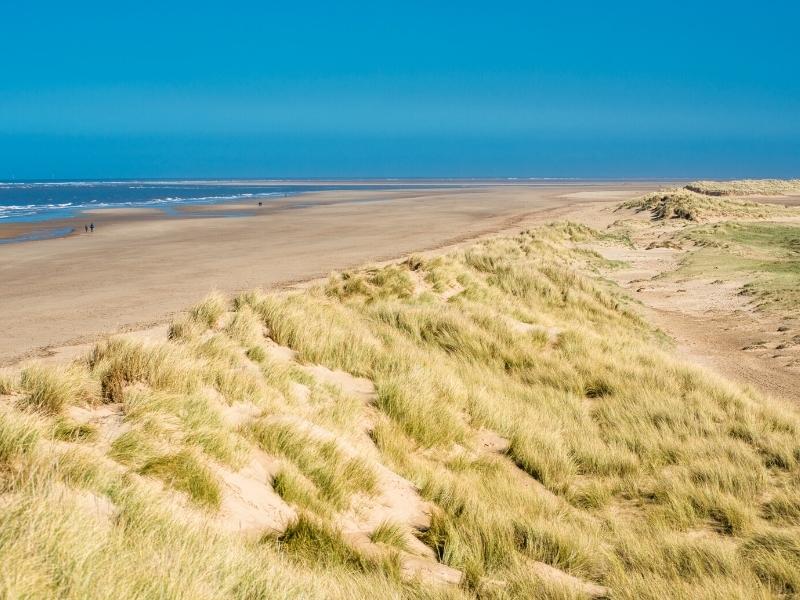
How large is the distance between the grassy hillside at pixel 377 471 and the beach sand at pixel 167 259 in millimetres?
5531

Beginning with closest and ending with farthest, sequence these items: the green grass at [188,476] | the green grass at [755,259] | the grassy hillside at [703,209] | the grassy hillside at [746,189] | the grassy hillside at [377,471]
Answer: the grassy hillside at [377,471]
the green grass at [188,476]
the green grass at [755,259]
the grassy hillside at [703,209]
the grassy hillside at [746,189]

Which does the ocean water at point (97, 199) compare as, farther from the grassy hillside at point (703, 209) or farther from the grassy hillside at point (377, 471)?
the grassy hillside at point (377, 471)

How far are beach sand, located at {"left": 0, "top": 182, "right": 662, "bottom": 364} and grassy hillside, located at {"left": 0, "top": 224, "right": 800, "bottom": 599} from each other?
218 inches

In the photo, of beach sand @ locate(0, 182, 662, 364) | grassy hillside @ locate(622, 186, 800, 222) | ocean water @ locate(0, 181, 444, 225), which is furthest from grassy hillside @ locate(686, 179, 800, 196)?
ocean water @ locate(0, 181, 444, 225)

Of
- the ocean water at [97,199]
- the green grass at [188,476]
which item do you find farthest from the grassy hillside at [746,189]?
the green grass at [188,476]

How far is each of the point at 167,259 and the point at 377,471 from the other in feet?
68.5

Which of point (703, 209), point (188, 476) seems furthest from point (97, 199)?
point (188, 476)

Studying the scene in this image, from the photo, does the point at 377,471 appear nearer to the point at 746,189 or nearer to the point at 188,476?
the point at 188,476

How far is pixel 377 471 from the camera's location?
5609 mm

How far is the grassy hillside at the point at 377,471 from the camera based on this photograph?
346 cm

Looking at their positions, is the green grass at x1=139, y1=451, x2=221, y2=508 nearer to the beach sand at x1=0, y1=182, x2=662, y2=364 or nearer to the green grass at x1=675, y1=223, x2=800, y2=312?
the beach sand at x1=0, y1=182, x2=662, y2=364

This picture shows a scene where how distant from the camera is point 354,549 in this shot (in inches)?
172

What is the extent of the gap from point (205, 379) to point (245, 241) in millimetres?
25779

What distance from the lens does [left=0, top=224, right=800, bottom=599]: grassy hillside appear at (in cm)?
346
